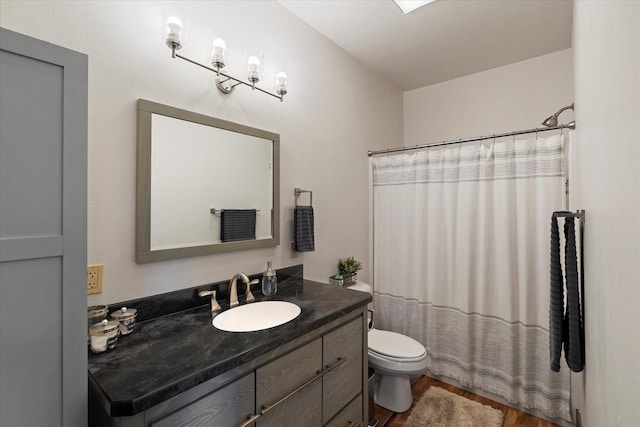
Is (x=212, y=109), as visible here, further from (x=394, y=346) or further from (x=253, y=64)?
(x=394, y=346)

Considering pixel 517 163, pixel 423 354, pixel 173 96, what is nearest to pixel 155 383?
pixel 173 96

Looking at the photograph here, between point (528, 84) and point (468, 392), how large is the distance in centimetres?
262

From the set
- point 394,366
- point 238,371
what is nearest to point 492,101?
point 394,366

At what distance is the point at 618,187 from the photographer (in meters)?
0.59

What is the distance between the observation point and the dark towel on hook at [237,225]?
1.66 m

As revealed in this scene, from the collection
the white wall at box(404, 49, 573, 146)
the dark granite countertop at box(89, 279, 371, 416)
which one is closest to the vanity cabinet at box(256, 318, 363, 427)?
the dark granite countertop at box(89, 279, 371, 416)

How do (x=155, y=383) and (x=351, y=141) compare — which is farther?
(x=351, y=141)

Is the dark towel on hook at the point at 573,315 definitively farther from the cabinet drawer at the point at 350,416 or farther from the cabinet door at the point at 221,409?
the cabinet door at the point at 221,409

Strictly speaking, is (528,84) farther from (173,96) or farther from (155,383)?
(155,383)

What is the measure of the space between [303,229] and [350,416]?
108 centimetres

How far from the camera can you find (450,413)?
200 cm

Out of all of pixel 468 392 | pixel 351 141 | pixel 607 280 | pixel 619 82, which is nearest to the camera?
pixel 619 82

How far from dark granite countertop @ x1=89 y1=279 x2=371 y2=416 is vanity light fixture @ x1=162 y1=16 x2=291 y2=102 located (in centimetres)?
117

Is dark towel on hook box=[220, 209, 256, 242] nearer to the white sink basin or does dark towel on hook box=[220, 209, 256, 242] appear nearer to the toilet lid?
the white sink basin
